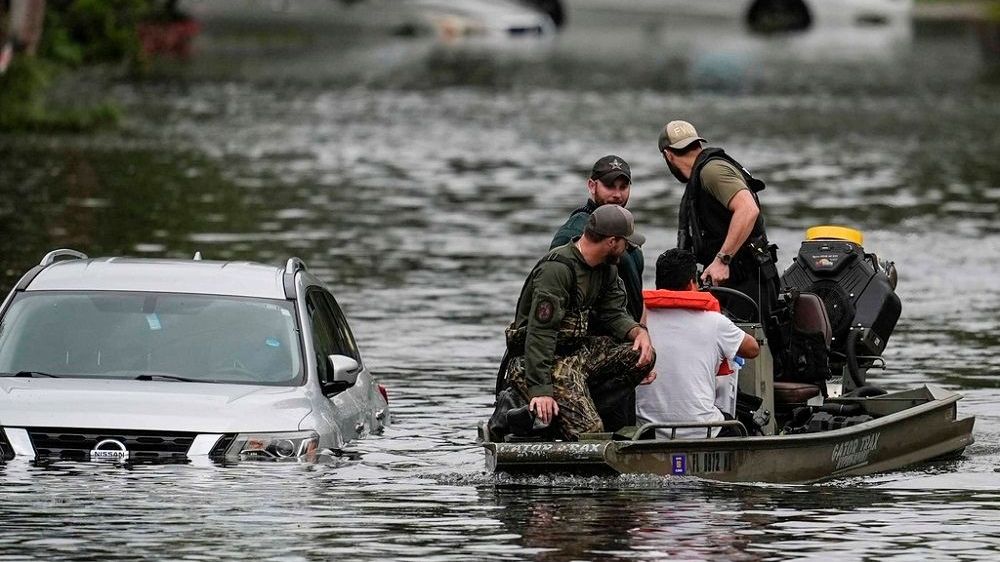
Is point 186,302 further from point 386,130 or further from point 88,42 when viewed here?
point 88,42

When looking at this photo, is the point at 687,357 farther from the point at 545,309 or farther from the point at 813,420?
the point at 813,420

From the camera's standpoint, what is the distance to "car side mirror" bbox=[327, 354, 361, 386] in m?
14.2

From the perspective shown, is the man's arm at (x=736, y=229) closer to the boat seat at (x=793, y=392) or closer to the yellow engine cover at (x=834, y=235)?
the boat seat at (x=793, y=392)

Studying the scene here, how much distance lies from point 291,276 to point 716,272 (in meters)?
2.61

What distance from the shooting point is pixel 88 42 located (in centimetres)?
5681

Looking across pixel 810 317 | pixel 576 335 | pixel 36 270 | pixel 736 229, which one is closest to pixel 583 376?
pixel 576 335

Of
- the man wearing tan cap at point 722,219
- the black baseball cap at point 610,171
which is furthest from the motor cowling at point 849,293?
the black baseball cap at point 610,171

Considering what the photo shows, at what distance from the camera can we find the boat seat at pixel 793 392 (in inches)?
621

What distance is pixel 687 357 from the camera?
1411 cm

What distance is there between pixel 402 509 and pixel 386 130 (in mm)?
34762

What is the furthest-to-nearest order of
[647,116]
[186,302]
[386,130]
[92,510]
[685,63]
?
[685,63] → [647,116] → [386,130] → [186,302] → [92,510]

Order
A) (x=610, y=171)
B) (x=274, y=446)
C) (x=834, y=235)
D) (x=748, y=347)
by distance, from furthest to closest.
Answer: (x=834, y=235) → (x=748, y=347) → (x=610, y=171) → (x=274, y=446)

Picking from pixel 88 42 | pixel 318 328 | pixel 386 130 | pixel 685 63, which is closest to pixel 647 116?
pixel 386 130

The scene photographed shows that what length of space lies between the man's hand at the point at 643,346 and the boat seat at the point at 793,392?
240cm
